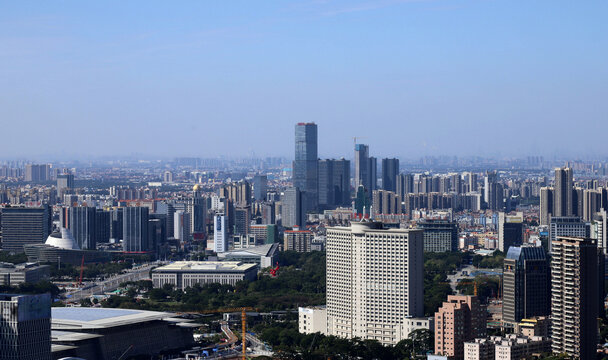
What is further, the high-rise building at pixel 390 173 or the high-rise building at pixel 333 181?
the high-rise building at pixel 390 173

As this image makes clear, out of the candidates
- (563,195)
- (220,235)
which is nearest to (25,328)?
(220,235)

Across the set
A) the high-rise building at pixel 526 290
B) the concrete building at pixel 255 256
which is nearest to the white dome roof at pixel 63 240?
the concrete building at pixel 255 256

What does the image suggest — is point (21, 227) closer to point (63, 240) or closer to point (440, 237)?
point (63, 240)

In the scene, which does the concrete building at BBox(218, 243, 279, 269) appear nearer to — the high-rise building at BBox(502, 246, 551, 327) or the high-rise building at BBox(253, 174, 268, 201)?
the high-rise building at BBox(502, 246, 551, 327)

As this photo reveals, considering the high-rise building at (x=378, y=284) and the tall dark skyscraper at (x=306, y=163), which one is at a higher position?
the tall dark skyscraper at (x=306, y=163)

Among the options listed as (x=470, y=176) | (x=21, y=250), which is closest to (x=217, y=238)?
(x=21, y=250)

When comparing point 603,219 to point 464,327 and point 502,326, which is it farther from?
point 464,327

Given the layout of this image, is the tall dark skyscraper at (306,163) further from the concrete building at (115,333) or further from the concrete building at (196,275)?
the concrete building at (115,333)
